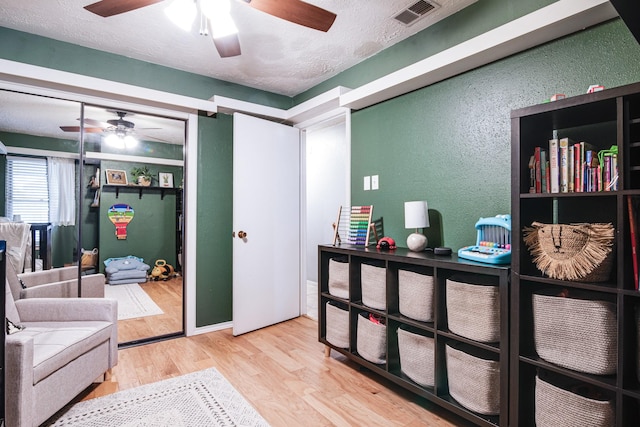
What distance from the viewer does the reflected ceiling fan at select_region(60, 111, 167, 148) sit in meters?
2.97

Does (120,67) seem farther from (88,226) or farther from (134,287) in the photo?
(134,287)

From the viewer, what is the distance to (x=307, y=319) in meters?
3.79

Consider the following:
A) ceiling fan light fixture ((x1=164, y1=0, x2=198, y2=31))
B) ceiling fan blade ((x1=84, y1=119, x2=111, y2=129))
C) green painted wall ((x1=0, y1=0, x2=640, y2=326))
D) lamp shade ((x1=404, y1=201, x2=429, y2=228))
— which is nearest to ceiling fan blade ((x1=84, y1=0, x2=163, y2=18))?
ceiling fan light fixture ((x1=164, y1=0, x2=198, y2=31))

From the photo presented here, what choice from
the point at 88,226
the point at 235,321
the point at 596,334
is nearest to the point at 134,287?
the point at 88,226

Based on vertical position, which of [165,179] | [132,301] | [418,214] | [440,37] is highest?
[440,37]

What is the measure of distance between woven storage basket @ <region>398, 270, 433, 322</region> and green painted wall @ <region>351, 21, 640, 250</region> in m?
0.48

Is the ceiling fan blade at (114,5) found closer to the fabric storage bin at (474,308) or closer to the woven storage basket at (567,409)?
the fabric storage bin at (474,308)

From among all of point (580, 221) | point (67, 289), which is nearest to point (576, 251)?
point (580, 221)

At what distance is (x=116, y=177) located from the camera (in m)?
3.41

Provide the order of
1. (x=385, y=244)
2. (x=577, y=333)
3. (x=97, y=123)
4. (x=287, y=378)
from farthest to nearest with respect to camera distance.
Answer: (x=97, y=123)
(x=385, y=244)
(x=287, y=378)
(x=577, y=333)

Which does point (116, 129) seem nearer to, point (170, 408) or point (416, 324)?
point (170, 408)

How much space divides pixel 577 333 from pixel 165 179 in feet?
11.7

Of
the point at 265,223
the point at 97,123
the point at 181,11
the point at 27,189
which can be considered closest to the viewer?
the point at 181,11

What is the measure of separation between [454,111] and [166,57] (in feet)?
7.92
